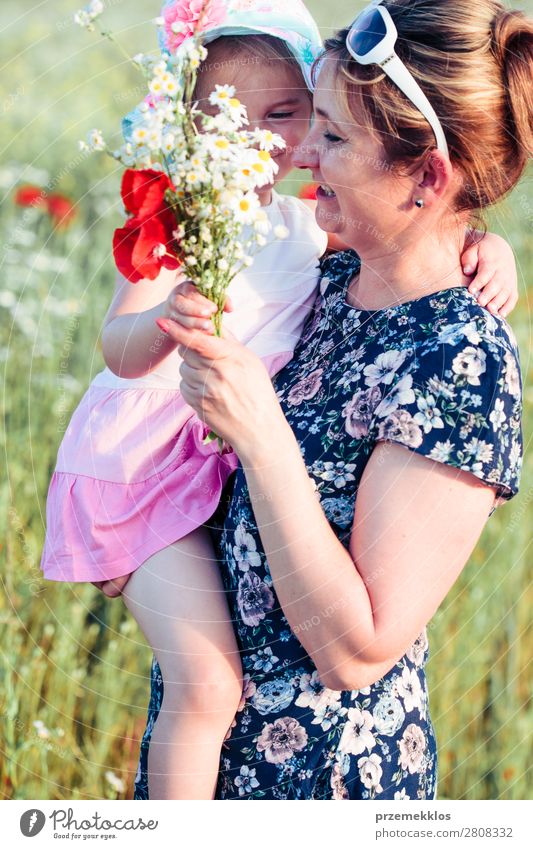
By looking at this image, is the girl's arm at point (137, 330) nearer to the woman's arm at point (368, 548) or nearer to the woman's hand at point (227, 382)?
the woman's hand at point (227, 382)

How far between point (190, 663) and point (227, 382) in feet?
1.47

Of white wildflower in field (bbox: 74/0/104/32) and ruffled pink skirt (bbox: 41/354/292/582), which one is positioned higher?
white wildflower in field (bbox: 74/0/104/32)

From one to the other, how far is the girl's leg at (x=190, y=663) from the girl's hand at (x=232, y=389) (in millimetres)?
324

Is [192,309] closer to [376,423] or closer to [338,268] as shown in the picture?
[376,423]

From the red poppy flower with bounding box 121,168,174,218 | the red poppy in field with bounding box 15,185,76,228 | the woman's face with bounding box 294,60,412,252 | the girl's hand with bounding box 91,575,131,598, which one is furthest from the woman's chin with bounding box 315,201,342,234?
the red poppy in field with bounding box 15,185,76,228

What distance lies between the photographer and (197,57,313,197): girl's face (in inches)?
59.0

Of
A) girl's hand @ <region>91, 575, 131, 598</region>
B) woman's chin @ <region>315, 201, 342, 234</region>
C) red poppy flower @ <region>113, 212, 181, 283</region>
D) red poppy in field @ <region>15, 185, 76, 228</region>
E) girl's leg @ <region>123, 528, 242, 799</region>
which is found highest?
red poppy in field @ <region>15, 185, 76, 228</region>

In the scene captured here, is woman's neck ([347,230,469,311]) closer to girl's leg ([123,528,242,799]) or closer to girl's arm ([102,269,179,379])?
girl's arm ([102,269,179,379])

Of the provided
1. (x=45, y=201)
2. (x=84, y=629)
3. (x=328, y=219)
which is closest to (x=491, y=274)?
(x=328, y=219)

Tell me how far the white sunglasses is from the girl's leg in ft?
2.24

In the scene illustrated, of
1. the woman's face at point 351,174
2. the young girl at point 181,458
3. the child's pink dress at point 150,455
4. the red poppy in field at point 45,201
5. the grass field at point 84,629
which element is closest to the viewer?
the woman's face at point 351,174

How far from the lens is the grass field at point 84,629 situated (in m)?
2.14

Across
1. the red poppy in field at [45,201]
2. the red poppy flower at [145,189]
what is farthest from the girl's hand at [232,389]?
the red poppy in field at [45,201]
